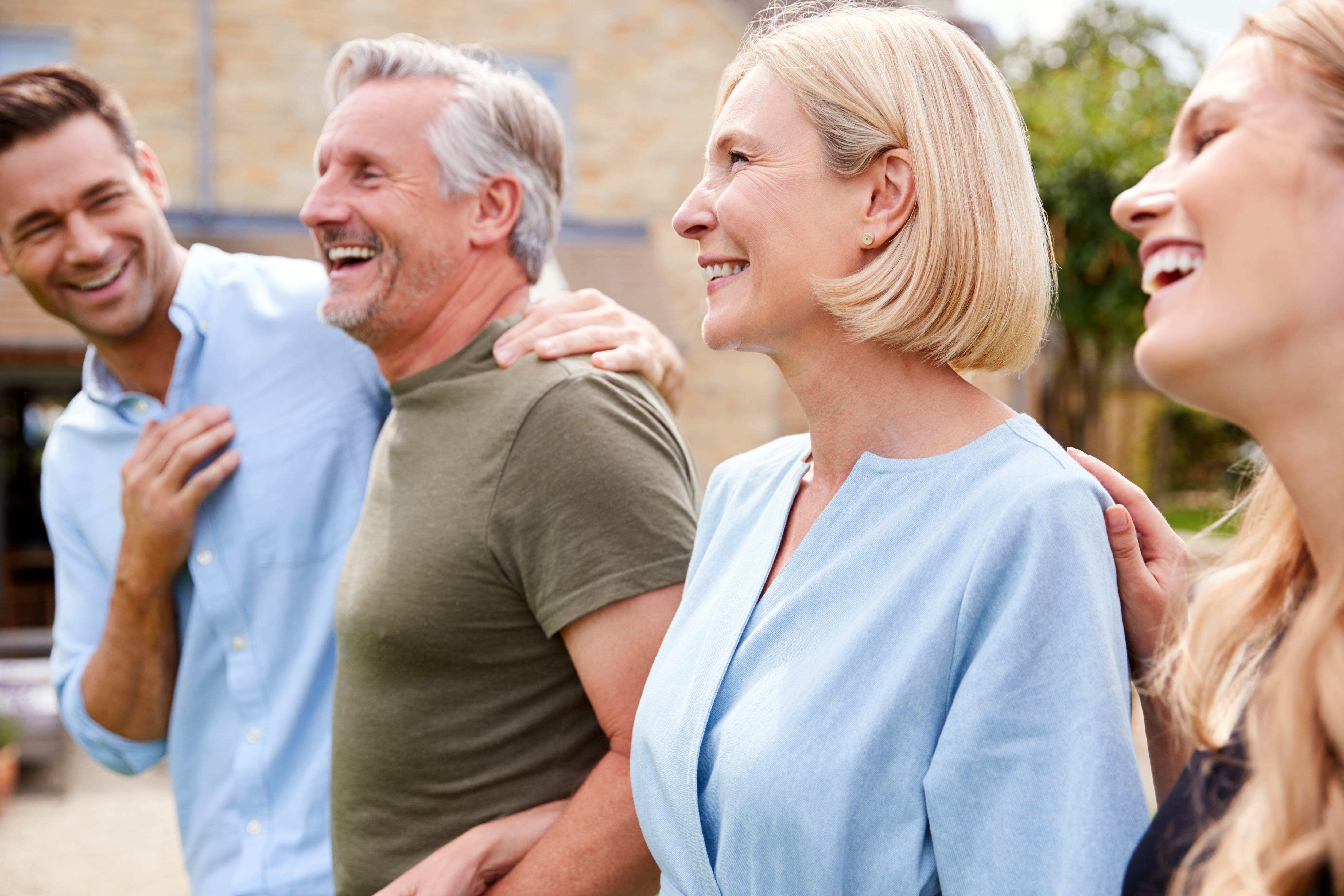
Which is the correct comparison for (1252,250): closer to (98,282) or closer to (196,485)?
(196,485)

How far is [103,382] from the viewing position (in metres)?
2.79

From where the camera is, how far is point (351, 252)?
234 centimetres

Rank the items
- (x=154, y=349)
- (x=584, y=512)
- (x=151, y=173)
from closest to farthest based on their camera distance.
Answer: (x=584, y=512), (x=154, y=349), (x=151, y=173)

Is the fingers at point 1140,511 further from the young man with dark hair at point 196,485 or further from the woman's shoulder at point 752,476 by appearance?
the young man with dark hair at point 196,485

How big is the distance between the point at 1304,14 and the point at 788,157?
2.30 ft

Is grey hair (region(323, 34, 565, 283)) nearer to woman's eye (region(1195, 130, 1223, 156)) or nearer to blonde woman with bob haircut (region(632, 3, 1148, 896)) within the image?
blonde woman with bob haircut (region(632, 3, 1148, 896))

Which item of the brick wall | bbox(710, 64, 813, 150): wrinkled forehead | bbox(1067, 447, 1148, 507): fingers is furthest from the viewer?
the brick wall

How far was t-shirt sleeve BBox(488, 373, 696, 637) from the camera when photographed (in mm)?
1896

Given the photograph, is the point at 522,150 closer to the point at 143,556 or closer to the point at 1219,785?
the point at 143,556

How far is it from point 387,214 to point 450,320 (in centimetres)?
26

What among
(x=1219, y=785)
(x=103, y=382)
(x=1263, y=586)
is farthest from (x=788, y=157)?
(x=103, y=382)

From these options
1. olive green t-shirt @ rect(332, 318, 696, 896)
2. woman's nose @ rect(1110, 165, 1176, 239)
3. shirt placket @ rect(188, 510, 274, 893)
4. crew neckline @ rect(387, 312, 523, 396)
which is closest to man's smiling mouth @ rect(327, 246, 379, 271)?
crew neckline @ rect(387, 312, 523, 396)

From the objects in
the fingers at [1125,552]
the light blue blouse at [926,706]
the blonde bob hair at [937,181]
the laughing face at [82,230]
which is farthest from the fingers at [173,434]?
the fingers at [1125,552]

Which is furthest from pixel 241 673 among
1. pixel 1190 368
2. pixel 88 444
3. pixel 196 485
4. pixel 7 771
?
pixel 7 771
